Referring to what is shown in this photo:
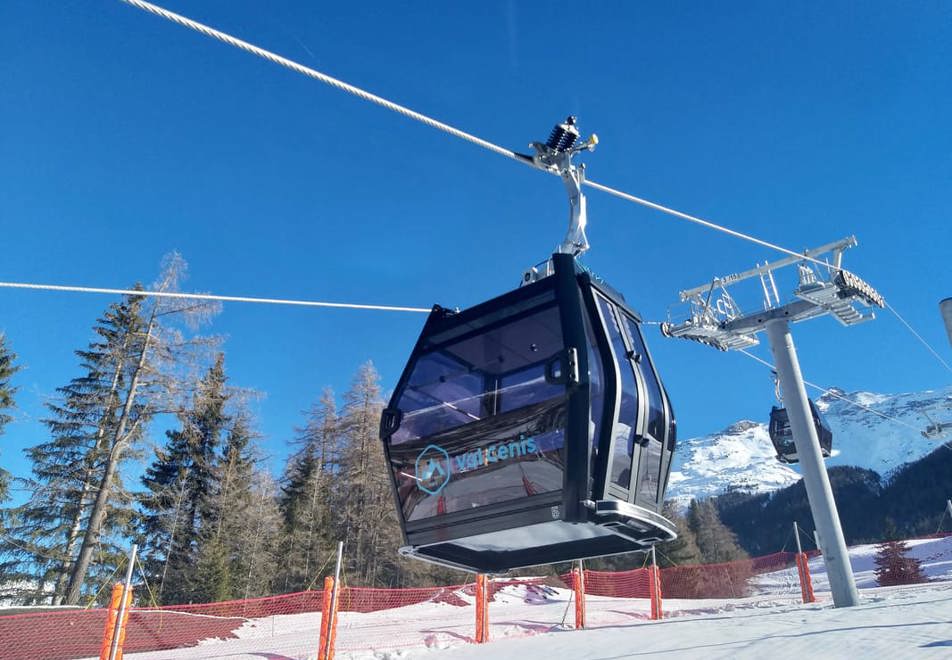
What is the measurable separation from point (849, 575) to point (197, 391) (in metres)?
17.2

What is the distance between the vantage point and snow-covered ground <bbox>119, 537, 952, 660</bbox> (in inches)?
314

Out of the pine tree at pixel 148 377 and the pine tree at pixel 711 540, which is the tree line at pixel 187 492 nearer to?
the pine tree at pixel 148 377

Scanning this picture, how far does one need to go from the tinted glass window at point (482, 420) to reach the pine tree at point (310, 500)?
78.3 ft

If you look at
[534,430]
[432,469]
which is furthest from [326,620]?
[534,430]

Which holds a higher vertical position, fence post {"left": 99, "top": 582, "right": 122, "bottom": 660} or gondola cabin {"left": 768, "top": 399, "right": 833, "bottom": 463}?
gondola cabin {"left": 768, "top": 399, "right": 833, "bottom": 463}

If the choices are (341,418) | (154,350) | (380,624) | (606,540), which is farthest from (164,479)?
(606,540)

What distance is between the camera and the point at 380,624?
16016 mm

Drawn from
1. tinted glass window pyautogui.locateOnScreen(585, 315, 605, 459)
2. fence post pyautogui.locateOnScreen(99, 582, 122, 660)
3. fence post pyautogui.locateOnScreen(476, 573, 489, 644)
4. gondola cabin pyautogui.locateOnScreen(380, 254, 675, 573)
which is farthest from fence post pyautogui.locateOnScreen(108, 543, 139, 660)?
fence post pyautogui.locateOnScreen(476, 573, 489, 644)

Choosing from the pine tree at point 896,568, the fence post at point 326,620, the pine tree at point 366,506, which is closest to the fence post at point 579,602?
the fence post at point 326,620

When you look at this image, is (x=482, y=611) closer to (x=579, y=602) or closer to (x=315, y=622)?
(x=579, y=602)

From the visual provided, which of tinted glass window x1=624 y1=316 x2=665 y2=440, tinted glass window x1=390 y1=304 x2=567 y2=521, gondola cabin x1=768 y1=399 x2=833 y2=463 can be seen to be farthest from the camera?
gondola cabin x1=768 y1=399 x2=833 y2=463

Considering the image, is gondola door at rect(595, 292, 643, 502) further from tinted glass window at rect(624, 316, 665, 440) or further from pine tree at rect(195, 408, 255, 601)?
pine tree at rect(195, 408, 255, 601)

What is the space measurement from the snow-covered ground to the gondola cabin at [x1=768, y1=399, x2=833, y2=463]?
4.80 m

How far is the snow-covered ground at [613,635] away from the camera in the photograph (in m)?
7.98
